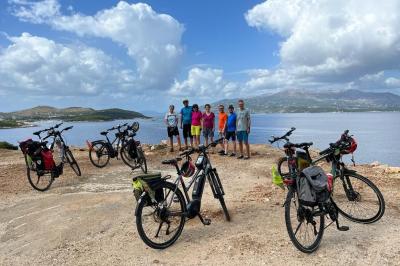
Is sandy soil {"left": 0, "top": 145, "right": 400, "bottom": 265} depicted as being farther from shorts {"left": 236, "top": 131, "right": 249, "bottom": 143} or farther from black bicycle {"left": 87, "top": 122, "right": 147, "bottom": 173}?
shorts {"left": 236, "top": 131, "right": 249, "bottom": 143}

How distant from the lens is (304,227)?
19.6 feet

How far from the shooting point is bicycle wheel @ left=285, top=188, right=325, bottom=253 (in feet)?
18.6

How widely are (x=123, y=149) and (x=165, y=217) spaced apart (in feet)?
24.3

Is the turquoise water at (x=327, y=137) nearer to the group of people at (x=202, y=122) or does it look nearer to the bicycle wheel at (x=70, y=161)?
the group of people at (x=202, y=122)

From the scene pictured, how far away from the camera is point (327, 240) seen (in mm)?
6188

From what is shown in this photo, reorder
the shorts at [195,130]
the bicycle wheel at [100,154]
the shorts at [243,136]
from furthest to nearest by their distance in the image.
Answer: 1. the shorts at [195,130]
2. the shorts at [243,136]
3. the bicycle wheel at [100,154]

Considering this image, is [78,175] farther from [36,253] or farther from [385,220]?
[385,220]

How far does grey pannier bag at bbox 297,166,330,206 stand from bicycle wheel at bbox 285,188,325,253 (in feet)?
0.53

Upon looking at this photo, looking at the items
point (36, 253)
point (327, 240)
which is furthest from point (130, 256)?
point (327, 240)

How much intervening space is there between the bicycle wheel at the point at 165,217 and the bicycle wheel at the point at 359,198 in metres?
3.01

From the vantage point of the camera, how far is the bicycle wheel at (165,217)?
608cm

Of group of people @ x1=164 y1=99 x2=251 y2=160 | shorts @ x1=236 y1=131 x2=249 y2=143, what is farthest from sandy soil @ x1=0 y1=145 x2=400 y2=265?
group of people @ x1=164 y1=99 x2=251 y2=160

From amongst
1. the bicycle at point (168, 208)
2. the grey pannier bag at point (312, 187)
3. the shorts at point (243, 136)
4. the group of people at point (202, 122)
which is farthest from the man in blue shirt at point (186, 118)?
the grey pannier bag at point (312, 187)

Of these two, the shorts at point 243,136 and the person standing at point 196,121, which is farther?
the person standing at point 196,121
